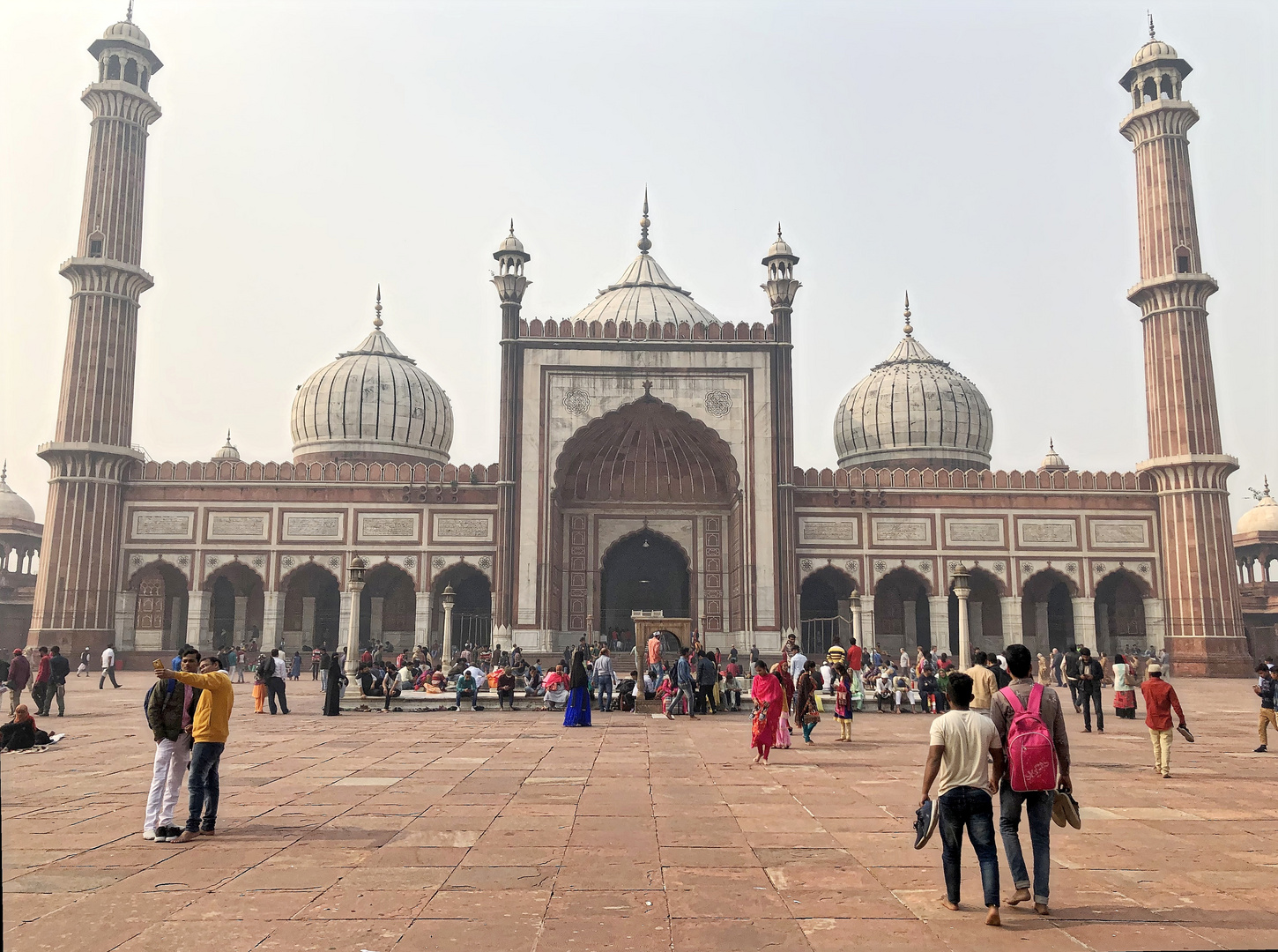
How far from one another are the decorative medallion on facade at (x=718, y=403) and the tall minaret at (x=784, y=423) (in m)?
1.16

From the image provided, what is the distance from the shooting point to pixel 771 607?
2473cm

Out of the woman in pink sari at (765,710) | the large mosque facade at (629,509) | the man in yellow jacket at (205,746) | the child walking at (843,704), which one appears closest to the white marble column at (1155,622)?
the large mosque facade at (629,509)

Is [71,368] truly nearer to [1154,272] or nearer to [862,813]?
[862,813]

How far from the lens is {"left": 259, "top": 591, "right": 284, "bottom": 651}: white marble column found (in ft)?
84.9

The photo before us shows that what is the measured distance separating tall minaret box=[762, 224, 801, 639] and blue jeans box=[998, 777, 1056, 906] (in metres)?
20.3

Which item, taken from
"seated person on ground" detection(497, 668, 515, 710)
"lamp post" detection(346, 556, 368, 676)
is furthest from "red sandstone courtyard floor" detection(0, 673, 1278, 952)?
"lamp post" detection(346, 556, 368, 676)

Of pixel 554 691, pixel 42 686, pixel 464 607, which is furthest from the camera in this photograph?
pixel 464 607

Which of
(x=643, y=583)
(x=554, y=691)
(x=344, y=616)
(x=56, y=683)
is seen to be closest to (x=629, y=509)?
(x=643, y=583)

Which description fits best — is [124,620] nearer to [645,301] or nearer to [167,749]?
[645,301]

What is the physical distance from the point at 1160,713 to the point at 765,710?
133 inches

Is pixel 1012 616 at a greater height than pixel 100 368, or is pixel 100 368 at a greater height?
pixel 100 368

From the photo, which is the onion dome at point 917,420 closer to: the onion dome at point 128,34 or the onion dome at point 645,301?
the onion dome at point 645,301

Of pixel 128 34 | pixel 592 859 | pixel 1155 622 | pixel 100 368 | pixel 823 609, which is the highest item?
pixel 128 34

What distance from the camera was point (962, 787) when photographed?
4.39 metres
